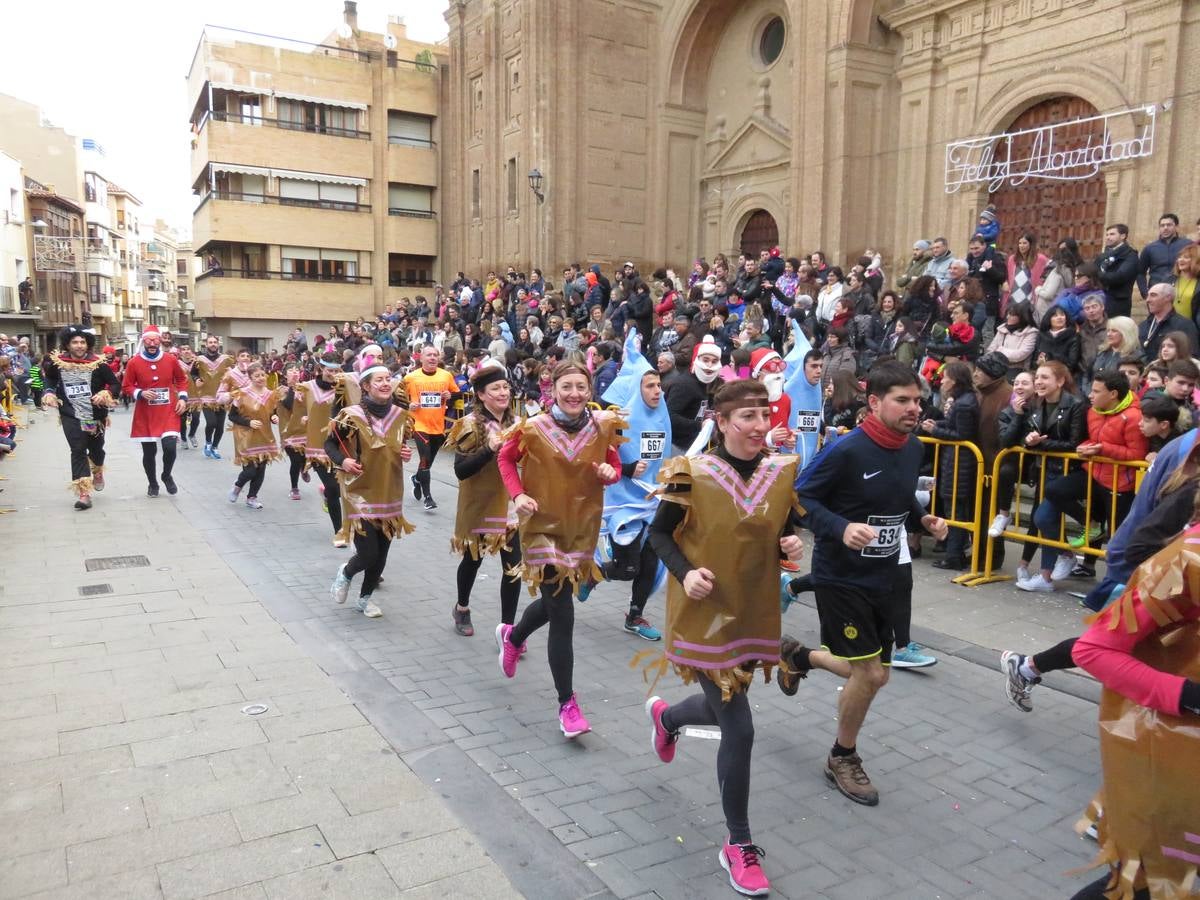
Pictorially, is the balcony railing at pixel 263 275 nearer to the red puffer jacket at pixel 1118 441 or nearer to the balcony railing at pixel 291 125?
the balcony railing at pixel 291 125

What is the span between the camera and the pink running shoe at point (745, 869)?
3486mm

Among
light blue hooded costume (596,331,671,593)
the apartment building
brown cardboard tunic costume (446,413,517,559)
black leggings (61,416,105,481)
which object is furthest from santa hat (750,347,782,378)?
the apartment building

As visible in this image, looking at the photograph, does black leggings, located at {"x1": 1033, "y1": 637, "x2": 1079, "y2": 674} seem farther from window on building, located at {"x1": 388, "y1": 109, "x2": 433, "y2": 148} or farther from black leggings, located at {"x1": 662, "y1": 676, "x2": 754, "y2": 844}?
window on building, located at {"x1": 388, "y1": 109, "x2": 433, "y2": 148}

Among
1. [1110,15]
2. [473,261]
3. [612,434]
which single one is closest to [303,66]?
[473,261]

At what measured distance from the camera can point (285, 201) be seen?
38531mm

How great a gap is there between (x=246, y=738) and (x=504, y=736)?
4.38 ft

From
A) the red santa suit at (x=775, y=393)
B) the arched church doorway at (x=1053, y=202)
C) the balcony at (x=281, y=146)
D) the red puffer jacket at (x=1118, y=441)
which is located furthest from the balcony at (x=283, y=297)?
the red puffer jacket at (x=1118, y=441)

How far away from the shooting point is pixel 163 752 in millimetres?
4625

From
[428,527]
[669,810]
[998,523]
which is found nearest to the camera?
[669,810]

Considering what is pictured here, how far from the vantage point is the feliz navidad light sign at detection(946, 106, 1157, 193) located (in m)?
13.8

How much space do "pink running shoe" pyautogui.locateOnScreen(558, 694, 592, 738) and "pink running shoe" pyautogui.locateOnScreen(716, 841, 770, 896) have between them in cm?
131

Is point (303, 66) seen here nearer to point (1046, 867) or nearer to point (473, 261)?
point (473, 261)

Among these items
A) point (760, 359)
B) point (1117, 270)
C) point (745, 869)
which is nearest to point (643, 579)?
point (760, 359)

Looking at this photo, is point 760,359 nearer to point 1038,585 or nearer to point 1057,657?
point 1038,585
